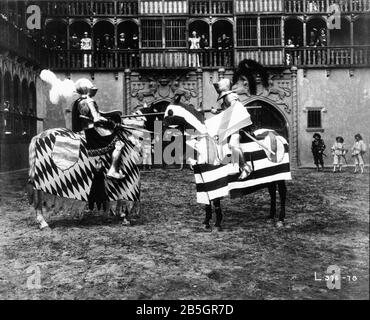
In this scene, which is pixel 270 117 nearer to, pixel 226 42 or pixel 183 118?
pixel 226 42

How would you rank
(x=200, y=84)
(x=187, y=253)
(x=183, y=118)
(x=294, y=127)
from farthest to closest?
(x=294, y=127) → (x=200, y=84) → (x=183, y=118) → (x=187, y=253)

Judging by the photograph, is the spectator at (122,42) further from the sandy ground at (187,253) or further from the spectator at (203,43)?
the sandy ground at (187,253)

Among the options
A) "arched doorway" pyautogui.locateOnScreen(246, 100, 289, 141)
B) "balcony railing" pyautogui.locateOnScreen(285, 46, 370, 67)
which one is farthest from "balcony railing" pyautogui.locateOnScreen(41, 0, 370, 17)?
"arched doorway" pyautogui.locateOnScreen(246, 100, 289, 141)

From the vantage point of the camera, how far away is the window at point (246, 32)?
1651 centimetres

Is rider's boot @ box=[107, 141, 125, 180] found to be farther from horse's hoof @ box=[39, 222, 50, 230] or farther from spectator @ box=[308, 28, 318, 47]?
spectator @ box=[308, 28, 318, 47]

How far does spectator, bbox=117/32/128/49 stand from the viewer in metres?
18.0

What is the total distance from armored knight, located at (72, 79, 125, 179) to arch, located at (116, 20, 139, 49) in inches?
490

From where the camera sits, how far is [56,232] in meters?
6.36

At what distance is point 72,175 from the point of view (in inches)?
260

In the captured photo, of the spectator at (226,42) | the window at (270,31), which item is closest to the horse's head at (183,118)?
the window at (270,31)

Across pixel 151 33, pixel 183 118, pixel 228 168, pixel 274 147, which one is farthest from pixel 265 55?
pixel 183 118

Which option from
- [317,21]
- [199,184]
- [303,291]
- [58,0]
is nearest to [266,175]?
[199,184]

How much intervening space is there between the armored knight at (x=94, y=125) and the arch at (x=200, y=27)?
1264cm

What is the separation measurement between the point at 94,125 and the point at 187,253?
2665mm
